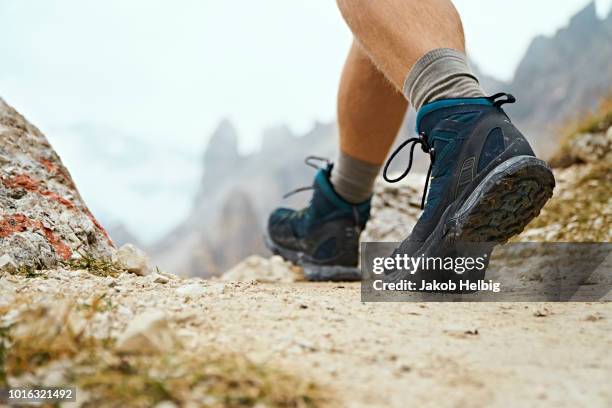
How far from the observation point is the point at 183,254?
49.2 metres

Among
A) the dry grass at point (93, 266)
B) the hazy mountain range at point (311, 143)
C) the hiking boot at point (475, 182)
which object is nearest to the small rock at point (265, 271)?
the dry grass at point (93, 266)

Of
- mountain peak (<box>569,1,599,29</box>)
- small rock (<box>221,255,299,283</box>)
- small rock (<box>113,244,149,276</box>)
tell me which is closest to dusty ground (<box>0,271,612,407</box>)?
small rock (<box>113,244,149,276</box>)

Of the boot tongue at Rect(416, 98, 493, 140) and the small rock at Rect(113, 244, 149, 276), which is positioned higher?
the boot tongue at Rect(416, 98, 493, 140)

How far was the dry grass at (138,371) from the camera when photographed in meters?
0.68

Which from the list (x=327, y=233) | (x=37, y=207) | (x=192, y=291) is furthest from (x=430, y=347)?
(x=327, y=233)

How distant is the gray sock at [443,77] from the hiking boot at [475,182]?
3 centimetres

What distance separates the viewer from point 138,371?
74 centimetres

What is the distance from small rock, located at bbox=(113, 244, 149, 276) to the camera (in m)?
1.65

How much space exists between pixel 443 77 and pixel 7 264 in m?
1.27

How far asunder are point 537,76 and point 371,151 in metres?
54.1

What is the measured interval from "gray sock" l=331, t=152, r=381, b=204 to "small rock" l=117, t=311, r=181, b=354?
1632 mm

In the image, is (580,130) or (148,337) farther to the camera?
(580,130)

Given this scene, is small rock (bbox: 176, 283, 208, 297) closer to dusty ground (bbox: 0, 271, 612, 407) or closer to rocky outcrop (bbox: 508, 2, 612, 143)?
dusty ground (bbox: 0, 271, 612, 407)

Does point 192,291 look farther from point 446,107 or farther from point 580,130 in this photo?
point 580,130
